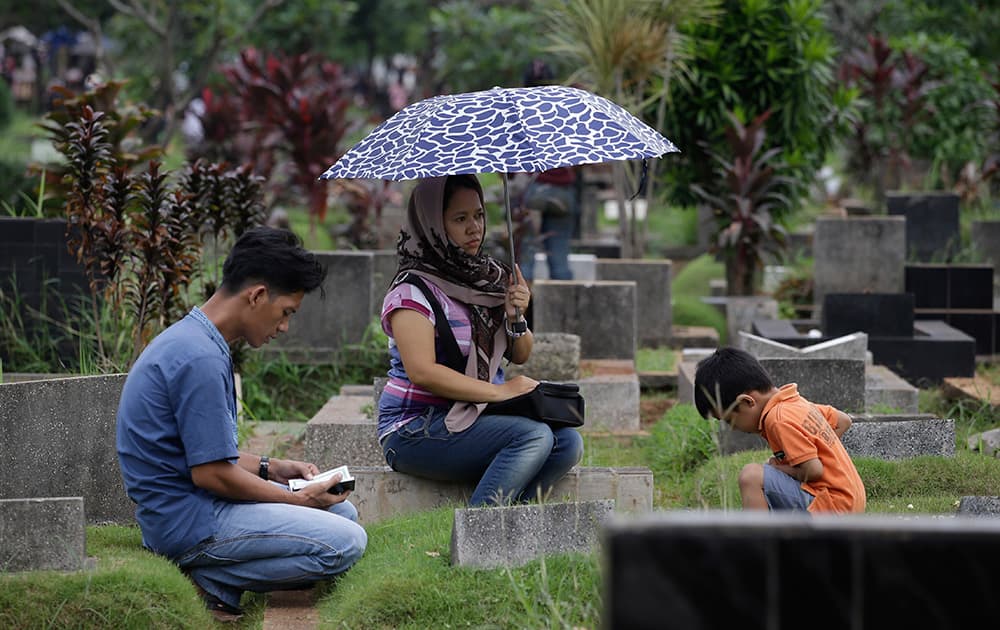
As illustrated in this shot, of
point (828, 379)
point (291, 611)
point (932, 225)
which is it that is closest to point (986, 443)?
point (828, 379)

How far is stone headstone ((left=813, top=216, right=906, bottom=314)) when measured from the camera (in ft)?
36.8

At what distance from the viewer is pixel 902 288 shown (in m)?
11.2

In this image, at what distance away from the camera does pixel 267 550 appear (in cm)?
475

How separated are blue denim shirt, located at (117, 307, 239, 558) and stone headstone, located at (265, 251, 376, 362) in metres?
4.52

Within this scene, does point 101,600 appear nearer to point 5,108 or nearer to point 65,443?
point 65,443

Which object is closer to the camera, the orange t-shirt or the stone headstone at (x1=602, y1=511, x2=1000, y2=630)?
the stone headstone at (x1=602, y1=511, x2=1000, y2=630)

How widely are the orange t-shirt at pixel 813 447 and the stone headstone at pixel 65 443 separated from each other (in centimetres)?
248

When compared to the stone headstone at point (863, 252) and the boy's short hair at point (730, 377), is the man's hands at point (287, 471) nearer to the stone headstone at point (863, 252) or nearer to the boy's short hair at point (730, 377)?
the boy's short hair at point (730, 377)

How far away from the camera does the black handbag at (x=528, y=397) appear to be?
17.3ft

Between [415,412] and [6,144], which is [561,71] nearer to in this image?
[6,144]

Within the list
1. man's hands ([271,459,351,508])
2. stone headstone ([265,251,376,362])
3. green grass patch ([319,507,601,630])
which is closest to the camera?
green grass patch ([319,507,601,630])

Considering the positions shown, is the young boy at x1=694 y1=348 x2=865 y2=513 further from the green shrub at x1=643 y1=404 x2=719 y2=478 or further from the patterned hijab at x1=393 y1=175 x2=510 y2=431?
the green shrub at x1=643 y1=404 x2=719 y2=478

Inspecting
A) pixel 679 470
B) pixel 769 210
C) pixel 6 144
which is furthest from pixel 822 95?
pixel 6 144

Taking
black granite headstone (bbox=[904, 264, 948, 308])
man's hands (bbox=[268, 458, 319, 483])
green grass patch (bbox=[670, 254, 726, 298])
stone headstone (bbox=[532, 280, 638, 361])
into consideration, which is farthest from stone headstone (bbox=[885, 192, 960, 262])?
man's hands (bbox=[268, 458, 319, 483])
